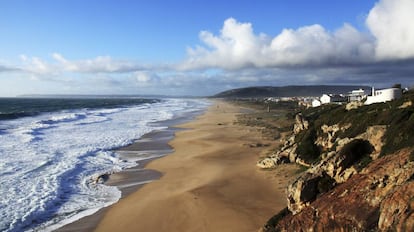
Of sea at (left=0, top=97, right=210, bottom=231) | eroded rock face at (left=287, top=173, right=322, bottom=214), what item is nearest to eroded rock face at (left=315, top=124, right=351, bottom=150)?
eroded rock face at (left=287, top=173, right=322, bottom=214)

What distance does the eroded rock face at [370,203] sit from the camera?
7344 millimetres

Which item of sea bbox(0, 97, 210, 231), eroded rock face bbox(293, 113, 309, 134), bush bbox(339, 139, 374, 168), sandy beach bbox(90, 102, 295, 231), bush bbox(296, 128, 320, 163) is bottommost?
sandy beach bbox(90, 102, 295, 231)

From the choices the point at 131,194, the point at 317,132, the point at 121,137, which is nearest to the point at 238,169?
the point at 317,132

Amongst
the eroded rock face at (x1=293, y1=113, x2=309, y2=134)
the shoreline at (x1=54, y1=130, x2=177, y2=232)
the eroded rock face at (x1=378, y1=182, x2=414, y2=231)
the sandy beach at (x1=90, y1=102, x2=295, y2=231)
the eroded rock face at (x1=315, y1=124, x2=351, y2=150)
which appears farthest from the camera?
the eroded rock face at (x1=293, y1=113, x2=309, y2=134)

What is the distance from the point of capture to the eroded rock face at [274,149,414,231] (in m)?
7.34

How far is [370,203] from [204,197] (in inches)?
333

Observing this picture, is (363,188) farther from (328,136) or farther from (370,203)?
(328,136)

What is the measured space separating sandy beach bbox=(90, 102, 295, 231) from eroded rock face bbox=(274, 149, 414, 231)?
10.7 ft

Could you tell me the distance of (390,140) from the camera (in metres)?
10.8

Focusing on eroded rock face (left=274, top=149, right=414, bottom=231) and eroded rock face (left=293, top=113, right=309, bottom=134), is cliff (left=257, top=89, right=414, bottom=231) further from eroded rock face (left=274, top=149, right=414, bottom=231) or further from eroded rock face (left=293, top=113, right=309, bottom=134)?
eroded rock face (left=293, top=113, right=309, bottom=134)

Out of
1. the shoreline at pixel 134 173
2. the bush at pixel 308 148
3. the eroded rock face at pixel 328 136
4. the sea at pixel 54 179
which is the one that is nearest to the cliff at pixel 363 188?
the eroded rock face at pixel 328 136

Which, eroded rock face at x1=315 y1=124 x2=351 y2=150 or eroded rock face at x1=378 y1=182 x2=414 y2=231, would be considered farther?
eroded rock face at x1=315 y1=124 x2=351 y2=150

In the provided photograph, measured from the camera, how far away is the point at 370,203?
26.7 ft

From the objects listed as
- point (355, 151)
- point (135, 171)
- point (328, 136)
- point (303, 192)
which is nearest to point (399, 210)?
point (303, 192)
